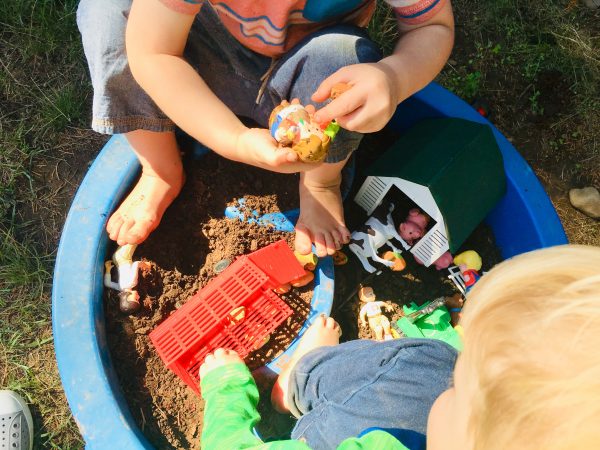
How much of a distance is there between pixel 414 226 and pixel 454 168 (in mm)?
172

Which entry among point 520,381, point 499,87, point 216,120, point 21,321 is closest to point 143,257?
point 21,321

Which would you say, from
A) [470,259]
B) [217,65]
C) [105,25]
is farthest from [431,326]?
[105,25]

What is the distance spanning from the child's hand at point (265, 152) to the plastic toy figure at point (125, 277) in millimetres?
403

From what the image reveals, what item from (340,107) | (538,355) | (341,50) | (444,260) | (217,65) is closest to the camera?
(538,355)

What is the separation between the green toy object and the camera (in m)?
1.21

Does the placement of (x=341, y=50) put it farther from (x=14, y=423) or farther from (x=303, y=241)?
(x=14, y=423)

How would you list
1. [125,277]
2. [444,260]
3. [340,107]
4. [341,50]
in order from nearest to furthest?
[340,107], [341,50], [125,277], [444,260]

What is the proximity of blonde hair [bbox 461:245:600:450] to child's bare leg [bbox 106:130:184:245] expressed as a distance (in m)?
0.79

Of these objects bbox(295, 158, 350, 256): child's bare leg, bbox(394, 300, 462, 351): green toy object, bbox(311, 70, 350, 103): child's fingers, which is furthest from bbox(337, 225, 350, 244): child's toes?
bbox(311, 70, 350, 103): child's fingers

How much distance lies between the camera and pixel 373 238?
4.11 feet

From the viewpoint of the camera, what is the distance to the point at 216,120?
94cm

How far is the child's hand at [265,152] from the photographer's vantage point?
83cm

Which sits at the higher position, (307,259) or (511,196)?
(511,196)

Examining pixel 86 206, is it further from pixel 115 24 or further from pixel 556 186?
pixel 556 186
